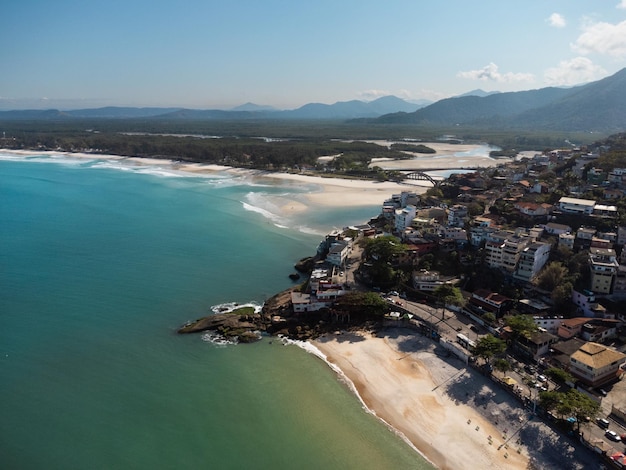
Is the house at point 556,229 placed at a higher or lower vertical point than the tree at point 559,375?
higher

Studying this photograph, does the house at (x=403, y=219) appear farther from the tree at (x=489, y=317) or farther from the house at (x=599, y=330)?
the house at (x=599, y=330)

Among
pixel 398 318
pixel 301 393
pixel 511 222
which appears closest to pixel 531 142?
pixel 511 222

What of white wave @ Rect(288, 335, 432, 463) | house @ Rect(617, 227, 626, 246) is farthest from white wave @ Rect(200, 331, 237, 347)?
house @ Rect(617, 227, 626, 246)

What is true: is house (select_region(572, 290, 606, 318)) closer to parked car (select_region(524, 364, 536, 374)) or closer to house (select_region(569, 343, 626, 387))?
house (select_region(569, 343, 626, 387))

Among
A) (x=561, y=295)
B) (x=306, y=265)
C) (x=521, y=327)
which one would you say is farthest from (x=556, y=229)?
(x=306, y=265)

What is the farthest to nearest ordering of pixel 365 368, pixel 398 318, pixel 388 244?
1. pixel 388 244
2. pixel 398 318
3. pixel 365 368

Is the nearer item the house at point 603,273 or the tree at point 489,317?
the tree at point 489,317

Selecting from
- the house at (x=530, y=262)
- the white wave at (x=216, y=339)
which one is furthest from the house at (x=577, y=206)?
the white wave at (x=216, y=339)

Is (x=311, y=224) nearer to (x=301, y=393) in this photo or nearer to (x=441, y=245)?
(x=441, y=245)
